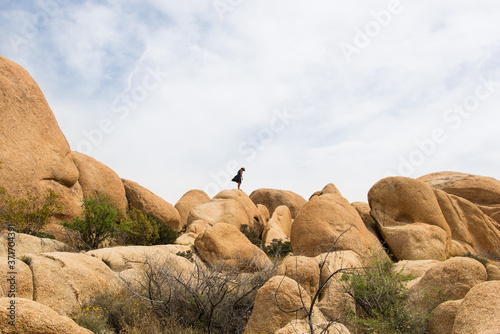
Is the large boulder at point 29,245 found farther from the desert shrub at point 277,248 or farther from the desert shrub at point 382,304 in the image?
the desert shrub at point 277,248

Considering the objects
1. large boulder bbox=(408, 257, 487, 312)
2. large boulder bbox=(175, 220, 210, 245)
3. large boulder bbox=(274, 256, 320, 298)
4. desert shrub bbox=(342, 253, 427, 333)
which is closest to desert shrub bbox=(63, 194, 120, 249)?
large boulder bbox=(175, 220, 210, 245)

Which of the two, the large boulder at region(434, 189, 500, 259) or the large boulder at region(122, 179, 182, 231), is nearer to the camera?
the large boulder at region(122, 179, 182, 231)

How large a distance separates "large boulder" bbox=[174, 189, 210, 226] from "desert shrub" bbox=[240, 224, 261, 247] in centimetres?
752

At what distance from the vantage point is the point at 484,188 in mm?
25203

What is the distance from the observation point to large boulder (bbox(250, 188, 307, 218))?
2966 centimetres

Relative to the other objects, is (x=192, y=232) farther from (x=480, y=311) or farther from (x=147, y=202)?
(x=480, y=311)

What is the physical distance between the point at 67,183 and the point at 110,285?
7811mm

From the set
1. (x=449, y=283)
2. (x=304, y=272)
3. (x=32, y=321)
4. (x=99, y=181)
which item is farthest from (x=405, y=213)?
(x=32, y=321)

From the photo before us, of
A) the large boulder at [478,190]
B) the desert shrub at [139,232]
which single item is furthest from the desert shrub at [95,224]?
the large boulder at [478,190]

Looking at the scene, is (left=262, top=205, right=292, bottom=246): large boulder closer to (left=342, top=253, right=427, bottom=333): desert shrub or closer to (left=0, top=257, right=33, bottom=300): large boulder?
(left=342, top=253, right=427, bottom=333): desert shrub

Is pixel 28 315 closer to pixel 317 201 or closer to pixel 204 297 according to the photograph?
pixel 204 297

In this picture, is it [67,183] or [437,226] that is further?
[437,226]

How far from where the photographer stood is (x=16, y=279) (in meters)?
6.51

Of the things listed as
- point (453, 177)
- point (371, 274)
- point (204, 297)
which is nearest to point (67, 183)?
point (204, 297)
